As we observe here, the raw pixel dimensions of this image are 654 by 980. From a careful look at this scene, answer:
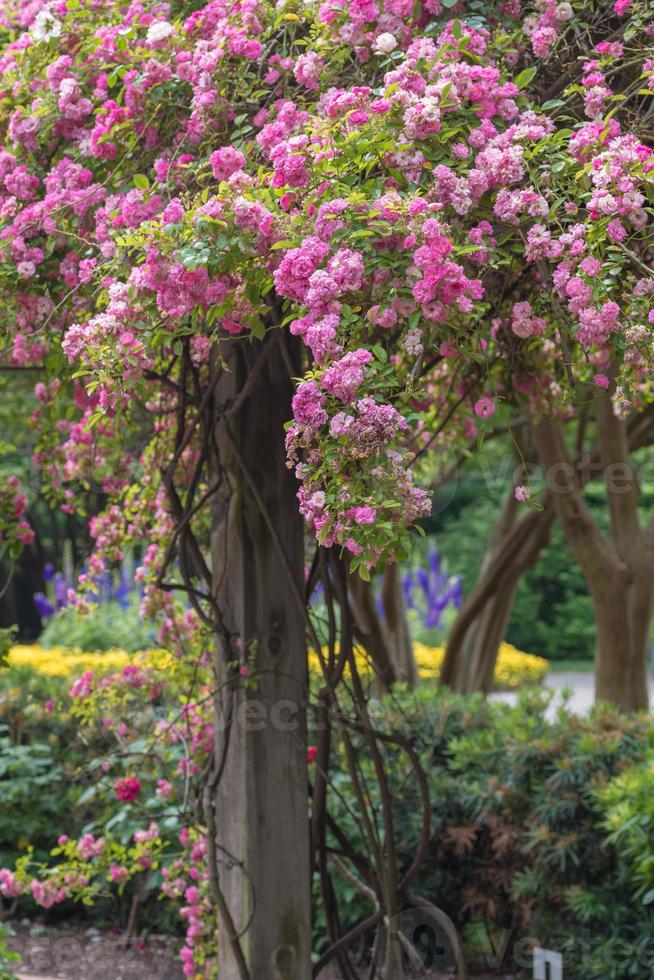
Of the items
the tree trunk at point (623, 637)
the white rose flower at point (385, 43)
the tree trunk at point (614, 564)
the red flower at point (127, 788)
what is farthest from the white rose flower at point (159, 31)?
the tree trunk at point (623, 637)

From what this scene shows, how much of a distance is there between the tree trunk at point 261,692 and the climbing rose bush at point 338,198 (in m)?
0.25

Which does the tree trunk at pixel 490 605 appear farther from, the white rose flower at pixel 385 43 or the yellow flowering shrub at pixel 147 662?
the white rose flower at pixel 385 43

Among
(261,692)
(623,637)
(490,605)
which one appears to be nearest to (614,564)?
(623,637)

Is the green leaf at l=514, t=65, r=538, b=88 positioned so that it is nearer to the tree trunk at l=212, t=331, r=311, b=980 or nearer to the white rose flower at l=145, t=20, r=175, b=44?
the white rose flower at l=145, t=20, r=175, b=44

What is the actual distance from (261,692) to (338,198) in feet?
4.32

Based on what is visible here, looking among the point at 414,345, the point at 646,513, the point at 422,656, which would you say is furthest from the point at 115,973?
the point at 646,513

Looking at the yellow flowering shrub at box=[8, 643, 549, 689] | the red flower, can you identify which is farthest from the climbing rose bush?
the red flower

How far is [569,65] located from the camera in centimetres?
206

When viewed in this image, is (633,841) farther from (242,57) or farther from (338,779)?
(242,57)

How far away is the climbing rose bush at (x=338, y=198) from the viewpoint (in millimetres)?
1673

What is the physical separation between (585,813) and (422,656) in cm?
732

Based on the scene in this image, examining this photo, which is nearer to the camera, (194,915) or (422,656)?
(194,915)

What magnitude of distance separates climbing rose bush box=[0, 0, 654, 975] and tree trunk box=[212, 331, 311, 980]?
250 millimetres

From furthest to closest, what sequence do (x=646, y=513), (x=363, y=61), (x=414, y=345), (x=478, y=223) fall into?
(x=646, y=513)
(x=363, y=61)
(x=478, y=223)
(x=414, y=345)
